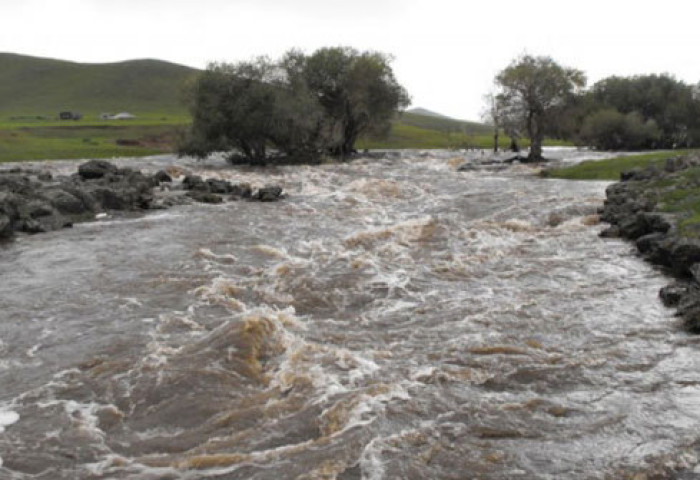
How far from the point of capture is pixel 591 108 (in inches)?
4117

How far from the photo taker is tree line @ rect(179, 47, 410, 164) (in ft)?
211

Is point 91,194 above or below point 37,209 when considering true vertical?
above

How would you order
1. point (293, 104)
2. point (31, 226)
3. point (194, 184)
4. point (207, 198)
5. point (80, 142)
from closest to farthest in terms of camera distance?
1. point (31, 226)
2. point (207, 198)
3. point (194, 184)
4. point (293, 104)
5. point (80, 142)

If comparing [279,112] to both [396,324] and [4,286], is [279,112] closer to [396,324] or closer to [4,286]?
[4,286]

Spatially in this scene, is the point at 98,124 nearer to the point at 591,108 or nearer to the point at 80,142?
the point at 80,142

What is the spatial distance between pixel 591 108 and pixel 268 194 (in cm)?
7951

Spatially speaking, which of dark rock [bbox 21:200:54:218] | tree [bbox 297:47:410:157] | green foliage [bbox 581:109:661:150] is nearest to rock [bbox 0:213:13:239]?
dark rock [bbox 21:200:54:218]

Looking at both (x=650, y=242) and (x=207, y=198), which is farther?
(x=207, y=198)

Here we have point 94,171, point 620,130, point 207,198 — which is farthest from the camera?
point 620,130

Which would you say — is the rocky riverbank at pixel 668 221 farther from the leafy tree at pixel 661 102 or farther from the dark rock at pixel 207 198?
the leafy tree at pixel 661 102

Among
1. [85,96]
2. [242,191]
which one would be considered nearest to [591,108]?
[242,191]

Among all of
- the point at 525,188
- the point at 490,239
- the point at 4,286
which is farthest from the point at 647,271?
the point at 525,188

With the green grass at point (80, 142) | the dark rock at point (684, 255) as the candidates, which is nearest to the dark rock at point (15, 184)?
the green grass at point (80, 142)

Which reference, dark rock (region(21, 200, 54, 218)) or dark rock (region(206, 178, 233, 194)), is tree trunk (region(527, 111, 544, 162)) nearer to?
dark rock (region(206, 178, 233, 194))
